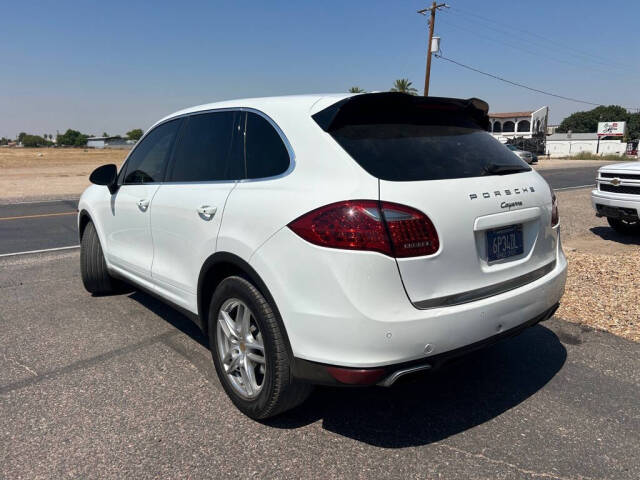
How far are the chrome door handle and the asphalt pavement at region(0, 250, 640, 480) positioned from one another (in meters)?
1.11

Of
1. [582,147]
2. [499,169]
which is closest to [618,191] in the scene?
[499,169]

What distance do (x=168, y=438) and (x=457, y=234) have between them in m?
1.84

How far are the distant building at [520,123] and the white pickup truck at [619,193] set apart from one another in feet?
249

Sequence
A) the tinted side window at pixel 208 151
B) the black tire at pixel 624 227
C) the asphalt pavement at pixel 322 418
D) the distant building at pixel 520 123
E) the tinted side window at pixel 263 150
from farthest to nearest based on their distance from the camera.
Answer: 1. the distant building at pixel 520 123
2. the black tire at pixel 624 227
3. the tinted side window at pixel 208 151
4. the tinted side window at pixel 263 150
5. the asphalt pavement at pixel 322 418

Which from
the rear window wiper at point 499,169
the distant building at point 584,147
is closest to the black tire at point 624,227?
the rear window wiper at point 499,169

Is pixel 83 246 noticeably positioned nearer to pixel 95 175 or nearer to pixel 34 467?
pixel 95 175

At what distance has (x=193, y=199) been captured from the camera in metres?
3.18

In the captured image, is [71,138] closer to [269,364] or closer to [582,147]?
[582,147]

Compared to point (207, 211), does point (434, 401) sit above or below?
below

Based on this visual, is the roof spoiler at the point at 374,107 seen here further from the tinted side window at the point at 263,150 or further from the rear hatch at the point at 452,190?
the tinted side window at the point at 263,150

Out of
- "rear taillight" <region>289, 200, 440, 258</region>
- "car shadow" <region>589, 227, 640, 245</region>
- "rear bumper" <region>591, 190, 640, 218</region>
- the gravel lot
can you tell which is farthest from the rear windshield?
"car shadow" <region>589, 227, 640, 245</region>

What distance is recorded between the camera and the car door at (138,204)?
3.81 meters

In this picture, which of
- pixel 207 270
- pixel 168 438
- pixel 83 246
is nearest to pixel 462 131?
pixel 207 270

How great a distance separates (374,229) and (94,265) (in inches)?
146
